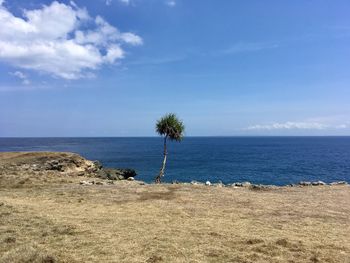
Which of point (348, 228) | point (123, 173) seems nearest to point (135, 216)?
point (348, 228)

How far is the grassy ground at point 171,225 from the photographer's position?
12328 mm

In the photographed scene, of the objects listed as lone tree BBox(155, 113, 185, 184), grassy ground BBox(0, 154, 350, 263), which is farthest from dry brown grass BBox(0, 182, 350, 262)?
lone tree BBox(155, 113, 185, 184)

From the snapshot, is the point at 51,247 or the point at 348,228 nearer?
the point at 51,247

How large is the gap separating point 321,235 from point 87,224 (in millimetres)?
9772

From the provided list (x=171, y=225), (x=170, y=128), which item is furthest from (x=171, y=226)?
(x=170, y=128)

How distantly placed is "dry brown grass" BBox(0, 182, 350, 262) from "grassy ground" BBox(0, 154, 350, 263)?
0.11ft

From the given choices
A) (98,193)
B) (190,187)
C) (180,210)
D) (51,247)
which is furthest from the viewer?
(190,187)

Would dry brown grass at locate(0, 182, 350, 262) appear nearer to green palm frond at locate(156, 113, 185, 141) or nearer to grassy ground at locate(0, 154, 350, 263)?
grassy ground at locate(0, 154, 350, 263)

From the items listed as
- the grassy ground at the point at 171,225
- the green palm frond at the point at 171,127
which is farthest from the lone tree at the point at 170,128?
the grassy ground at the point at 171,225

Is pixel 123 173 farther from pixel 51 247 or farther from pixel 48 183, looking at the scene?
pixel 51 247

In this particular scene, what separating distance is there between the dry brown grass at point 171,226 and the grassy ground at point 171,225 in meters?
0.03

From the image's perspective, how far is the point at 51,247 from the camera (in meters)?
12.9

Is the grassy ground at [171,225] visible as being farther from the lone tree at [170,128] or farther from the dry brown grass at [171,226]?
the lone tree at [170,128]

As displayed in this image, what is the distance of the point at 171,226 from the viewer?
16016 millimetres
